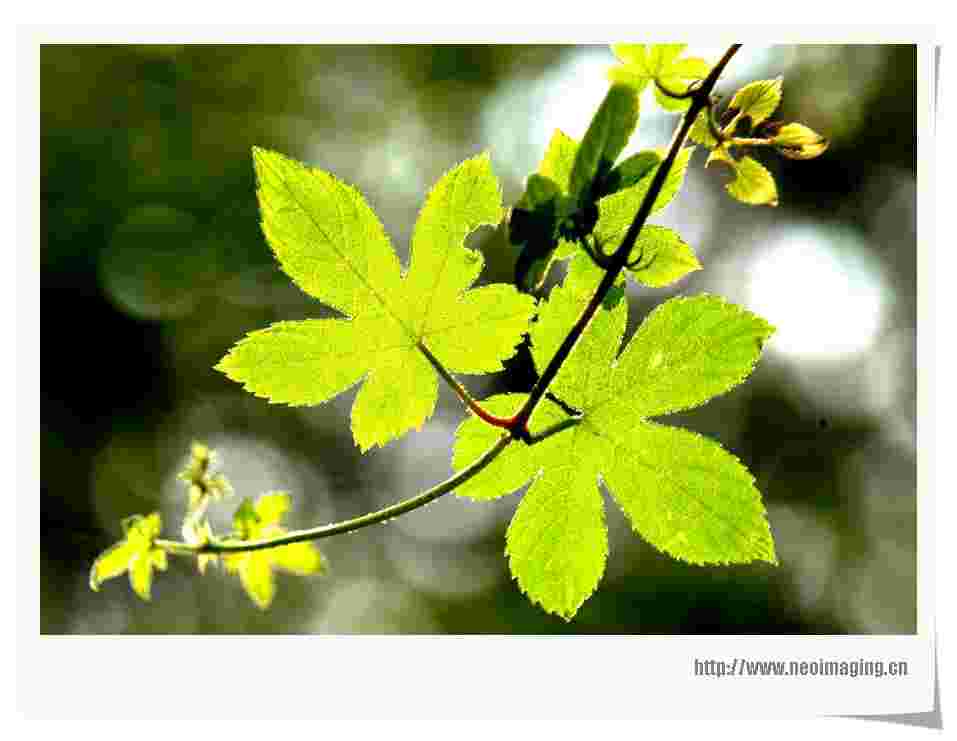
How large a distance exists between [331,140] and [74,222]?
2.69 metres

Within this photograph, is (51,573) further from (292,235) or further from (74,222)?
(292,235)

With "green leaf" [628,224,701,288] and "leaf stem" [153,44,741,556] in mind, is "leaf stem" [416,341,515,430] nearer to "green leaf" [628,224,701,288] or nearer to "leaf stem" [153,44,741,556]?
"leaf stem" [153,44,741,556]

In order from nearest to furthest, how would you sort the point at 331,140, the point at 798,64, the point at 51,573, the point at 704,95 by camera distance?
the point at 704,95, the point at 51,573, the point at 798,64, the point at 331,140

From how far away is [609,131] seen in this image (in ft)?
2.43

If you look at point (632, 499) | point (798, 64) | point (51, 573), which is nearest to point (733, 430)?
point (798, 64)

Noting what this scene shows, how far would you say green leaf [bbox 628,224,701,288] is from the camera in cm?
Answer: 88

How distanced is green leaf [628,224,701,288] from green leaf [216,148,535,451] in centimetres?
10

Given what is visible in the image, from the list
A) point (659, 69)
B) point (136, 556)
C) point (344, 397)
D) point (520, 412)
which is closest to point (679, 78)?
point (659, 69)

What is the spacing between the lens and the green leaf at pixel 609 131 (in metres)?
0.73

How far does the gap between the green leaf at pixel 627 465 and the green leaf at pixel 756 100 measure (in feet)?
0.56

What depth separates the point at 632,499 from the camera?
3.22ft

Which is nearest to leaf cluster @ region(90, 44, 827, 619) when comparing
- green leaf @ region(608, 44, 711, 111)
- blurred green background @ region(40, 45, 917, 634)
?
green leaf @ region(608, 44, 711, 111)

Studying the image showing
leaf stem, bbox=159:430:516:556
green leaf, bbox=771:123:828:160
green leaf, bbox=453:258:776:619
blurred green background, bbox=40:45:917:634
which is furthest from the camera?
blurred green background, bbox=40:45:917:634

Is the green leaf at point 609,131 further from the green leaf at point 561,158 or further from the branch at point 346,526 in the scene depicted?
the branch at point 346,526
